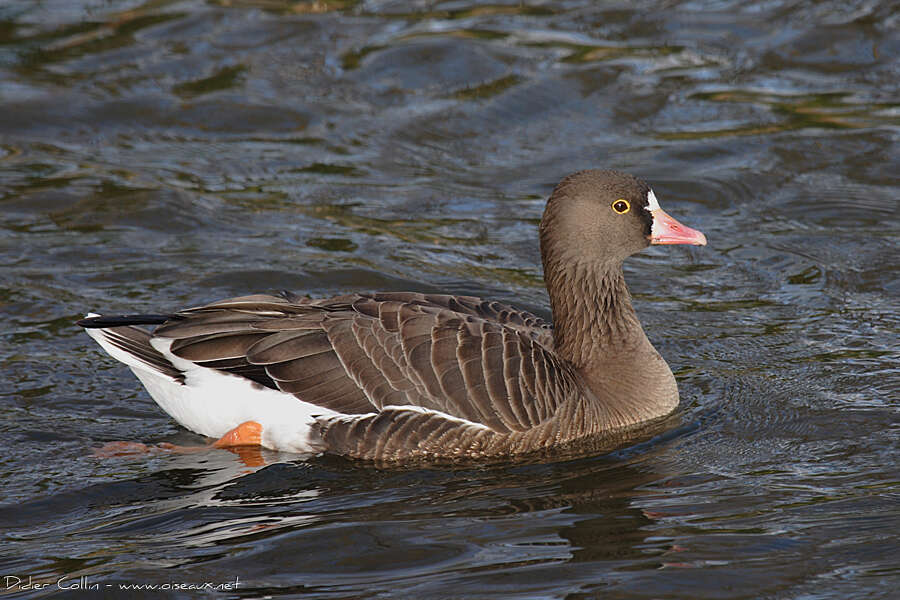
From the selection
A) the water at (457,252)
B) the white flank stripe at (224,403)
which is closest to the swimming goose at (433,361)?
the white flank stripe at (224,403)

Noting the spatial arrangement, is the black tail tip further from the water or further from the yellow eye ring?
the yellow eye ring

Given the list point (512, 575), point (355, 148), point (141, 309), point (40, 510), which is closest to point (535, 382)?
point (512, 575)

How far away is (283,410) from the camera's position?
26.5 ft

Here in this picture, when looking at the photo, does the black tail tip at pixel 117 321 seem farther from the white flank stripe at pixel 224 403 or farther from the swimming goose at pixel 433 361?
the white flank stripe at pixel 224 403

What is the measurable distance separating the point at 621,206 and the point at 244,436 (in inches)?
112

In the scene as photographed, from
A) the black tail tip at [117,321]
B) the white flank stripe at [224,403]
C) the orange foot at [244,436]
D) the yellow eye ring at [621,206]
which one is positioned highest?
the yellow eye ring at [621,206]

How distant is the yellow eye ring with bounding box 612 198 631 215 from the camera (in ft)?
Result: 27.4

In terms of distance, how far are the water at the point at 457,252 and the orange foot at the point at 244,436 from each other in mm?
95

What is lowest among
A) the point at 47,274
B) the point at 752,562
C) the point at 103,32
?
the point at 752,562

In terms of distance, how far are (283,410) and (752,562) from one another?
316 centimetres

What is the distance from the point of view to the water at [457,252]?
260 inches

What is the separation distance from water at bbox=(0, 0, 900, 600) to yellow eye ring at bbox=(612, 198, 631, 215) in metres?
1.43

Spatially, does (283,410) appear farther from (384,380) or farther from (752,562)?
(752,562)

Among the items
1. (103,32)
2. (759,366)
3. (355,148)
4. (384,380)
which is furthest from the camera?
(103,32)
